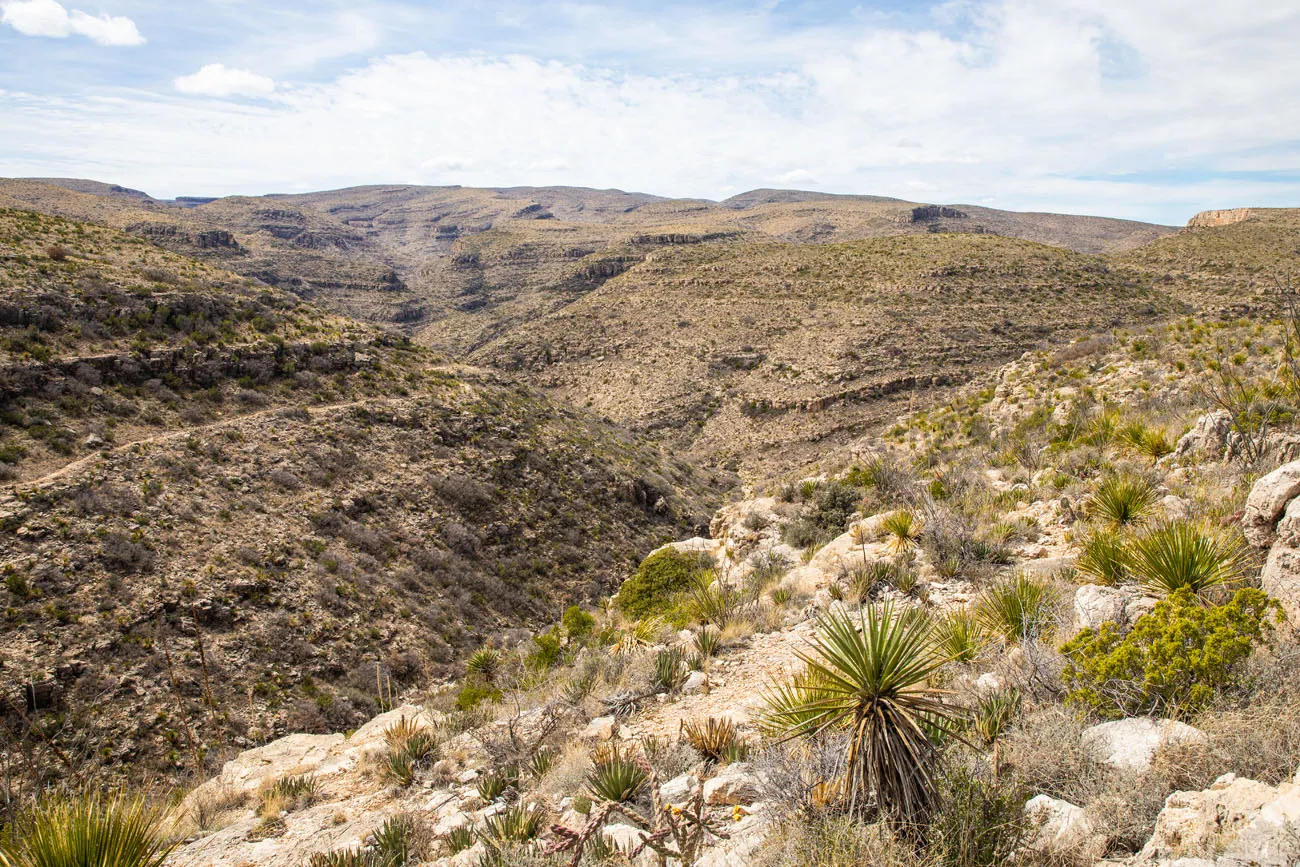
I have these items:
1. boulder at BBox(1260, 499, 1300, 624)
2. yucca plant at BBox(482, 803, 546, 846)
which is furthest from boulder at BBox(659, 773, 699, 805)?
boulder at BBox(1260, 499, 1300, 624)

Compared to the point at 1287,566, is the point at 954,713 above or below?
below

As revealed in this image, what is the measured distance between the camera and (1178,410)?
1082cm

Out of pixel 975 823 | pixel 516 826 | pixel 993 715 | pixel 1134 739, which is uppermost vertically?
pixel 1134 739

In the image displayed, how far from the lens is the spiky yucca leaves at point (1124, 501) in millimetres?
6926

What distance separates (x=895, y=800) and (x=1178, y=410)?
38.3 feet

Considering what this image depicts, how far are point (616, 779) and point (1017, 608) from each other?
12.7 feet

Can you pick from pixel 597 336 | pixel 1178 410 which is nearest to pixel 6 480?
pixel 1178 410

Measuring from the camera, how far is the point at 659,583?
12461 mm

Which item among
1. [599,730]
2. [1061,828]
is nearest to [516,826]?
[599,730]

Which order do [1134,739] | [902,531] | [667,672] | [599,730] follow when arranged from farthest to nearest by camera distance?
1. [902,531]
2. [667,672]
3. [599,730]
4. [1134,739]

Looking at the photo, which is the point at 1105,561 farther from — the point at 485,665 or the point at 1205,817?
the point at 485,665

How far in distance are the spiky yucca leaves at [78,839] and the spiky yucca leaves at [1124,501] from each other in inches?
357

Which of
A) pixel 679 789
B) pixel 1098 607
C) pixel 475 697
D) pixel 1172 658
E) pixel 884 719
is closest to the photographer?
pixel 884 719

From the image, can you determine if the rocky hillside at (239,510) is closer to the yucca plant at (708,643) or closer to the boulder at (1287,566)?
the yucca plant at (708,643)
